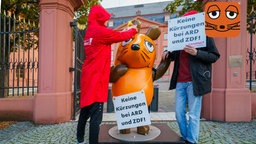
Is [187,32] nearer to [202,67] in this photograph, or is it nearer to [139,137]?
[202,67]

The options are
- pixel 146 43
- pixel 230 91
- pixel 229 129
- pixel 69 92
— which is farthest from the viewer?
pixel 69 92

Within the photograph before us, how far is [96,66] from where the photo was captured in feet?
10.8

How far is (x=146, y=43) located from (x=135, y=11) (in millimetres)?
58564

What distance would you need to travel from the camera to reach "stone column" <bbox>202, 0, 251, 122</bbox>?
17.9 ft

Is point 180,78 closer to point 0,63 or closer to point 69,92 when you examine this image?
point 69,92

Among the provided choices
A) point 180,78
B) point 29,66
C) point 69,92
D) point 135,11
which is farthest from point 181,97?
point 135,11

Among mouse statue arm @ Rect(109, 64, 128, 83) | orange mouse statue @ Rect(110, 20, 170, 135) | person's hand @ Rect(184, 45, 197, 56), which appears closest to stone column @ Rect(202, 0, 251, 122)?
orange mouse statue @ Rect(110, 20, 170, 135)

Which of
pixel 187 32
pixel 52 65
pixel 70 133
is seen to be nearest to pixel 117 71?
pixel 187 32

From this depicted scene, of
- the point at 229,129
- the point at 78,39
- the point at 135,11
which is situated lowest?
the point at 229,129

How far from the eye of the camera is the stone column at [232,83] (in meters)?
5.46

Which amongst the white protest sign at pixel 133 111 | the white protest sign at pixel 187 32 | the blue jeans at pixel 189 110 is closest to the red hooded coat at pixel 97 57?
the white protest sign at pixel 133 111

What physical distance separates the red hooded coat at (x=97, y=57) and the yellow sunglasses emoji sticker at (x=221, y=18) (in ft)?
4.44

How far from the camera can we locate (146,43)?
378 centimetres

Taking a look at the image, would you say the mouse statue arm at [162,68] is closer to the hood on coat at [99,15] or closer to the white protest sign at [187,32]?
the white protest sign at [187,32]
